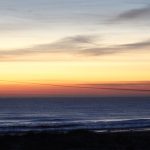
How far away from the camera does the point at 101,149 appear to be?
2942cm

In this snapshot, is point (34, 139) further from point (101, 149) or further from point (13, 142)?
point (101, 149)

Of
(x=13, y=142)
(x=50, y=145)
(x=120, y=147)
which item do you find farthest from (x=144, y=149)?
(x=13, y=142)

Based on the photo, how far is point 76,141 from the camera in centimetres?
3169

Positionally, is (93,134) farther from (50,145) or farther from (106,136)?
(50,145)

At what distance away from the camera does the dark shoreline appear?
29750 mm

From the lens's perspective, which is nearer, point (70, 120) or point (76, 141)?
point (76, 141)

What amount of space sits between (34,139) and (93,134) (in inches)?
173

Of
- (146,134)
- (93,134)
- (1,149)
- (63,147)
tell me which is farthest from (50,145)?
(146,134)

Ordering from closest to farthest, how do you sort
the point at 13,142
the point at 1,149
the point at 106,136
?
the point at 1,149 < the point at 13,142 < the point at 106,136

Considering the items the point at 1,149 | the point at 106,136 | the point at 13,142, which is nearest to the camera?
the point at 1,149

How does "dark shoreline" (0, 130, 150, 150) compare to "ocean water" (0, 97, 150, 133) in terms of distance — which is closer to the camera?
"dark shoreline" (0, 130, 150, 150)

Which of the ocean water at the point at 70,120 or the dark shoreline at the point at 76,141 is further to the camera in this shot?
the ocean water at the point at 70,120

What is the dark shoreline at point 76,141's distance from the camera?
29.8 meters

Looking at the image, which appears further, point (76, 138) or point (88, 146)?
point (76, 138)
